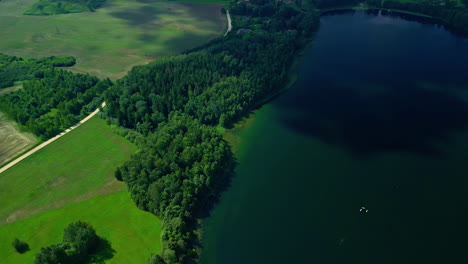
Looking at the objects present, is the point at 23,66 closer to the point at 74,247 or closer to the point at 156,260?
the point at 74,247

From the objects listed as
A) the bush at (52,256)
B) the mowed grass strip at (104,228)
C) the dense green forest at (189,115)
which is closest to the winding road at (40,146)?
the dense green forest at (189,115)

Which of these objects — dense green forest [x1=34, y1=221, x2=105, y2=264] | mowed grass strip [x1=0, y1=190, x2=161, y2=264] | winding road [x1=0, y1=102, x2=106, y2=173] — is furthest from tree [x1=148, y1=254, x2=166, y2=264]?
winding road [x1=0, y1=102, x2=106, y2=173]

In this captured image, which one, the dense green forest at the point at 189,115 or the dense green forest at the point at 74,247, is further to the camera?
the dense green forest at the point at 189,115

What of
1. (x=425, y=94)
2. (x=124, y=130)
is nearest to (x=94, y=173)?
(x=124, y=130)

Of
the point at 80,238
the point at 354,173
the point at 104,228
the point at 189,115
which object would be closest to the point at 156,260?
the point at 80,238

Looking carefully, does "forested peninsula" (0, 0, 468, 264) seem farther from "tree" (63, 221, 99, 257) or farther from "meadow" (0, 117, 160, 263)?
"tree" (63, 221, 99, 257)

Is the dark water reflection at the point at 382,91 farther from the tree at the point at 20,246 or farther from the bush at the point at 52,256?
the tree at the point at 20,246
